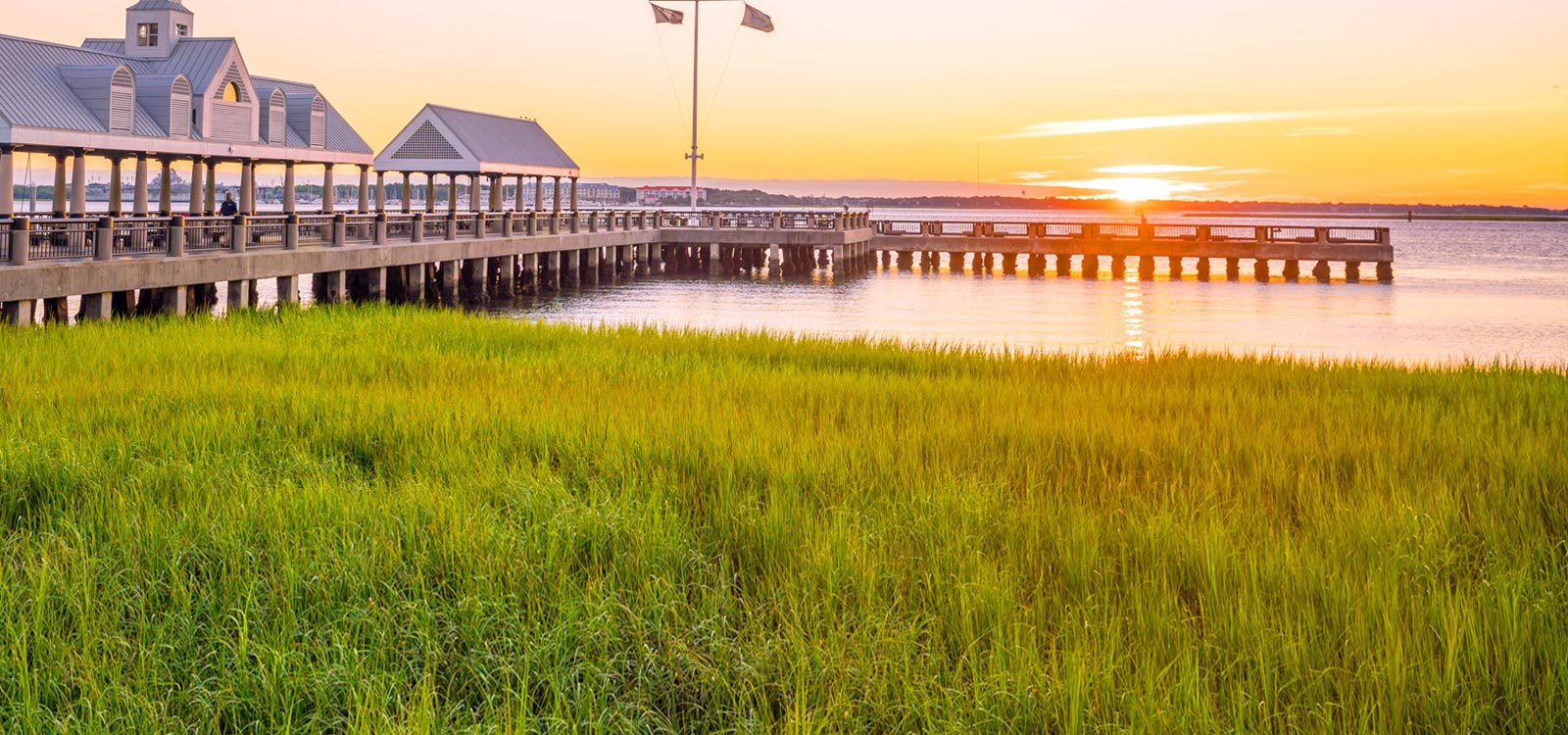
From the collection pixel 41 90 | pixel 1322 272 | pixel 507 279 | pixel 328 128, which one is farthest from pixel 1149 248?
pixel 41 90

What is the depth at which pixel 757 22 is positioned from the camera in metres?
69.8

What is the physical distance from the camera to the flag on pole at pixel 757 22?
69.4 meters

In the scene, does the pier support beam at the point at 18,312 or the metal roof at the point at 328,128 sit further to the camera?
the metal roof at the point at 328,128

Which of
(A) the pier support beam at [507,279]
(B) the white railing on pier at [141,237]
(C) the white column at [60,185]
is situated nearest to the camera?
(B) the white railing on pier at [141,237]

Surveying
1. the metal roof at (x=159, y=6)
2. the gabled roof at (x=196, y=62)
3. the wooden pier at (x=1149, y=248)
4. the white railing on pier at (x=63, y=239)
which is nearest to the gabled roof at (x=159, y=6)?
the metal roof at (x=159, y=6)

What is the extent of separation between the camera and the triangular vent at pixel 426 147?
52562 millimetres

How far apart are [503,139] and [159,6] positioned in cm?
1733

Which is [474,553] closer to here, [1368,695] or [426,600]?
[426,600]

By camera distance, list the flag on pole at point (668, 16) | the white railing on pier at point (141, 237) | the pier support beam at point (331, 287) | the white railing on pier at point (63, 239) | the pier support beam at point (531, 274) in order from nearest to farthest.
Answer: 1. the white railing on pier at point (63, 239)
2. the white railing on pier at point (141, 237)
3. the pier support beam at point (331, 287)
4. the pier support beam at point (531, 274)
5. the flag on pole at point (668, 16)

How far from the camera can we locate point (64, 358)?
1593 cm

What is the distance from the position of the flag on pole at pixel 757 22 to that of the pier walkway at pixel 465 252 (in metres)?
9.23

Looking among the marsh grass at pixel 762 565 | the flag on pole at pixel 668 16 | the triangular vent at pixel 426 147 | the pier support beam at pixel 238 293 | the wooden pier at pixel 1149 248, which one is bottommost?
the marsh grass at pixel 762 565

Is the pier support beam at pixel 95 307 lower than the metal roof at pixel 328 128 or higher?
lower

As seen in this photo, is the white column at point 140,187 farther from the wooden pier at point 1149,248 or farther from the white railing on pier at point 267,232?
the wooden pier at point 1149,248
